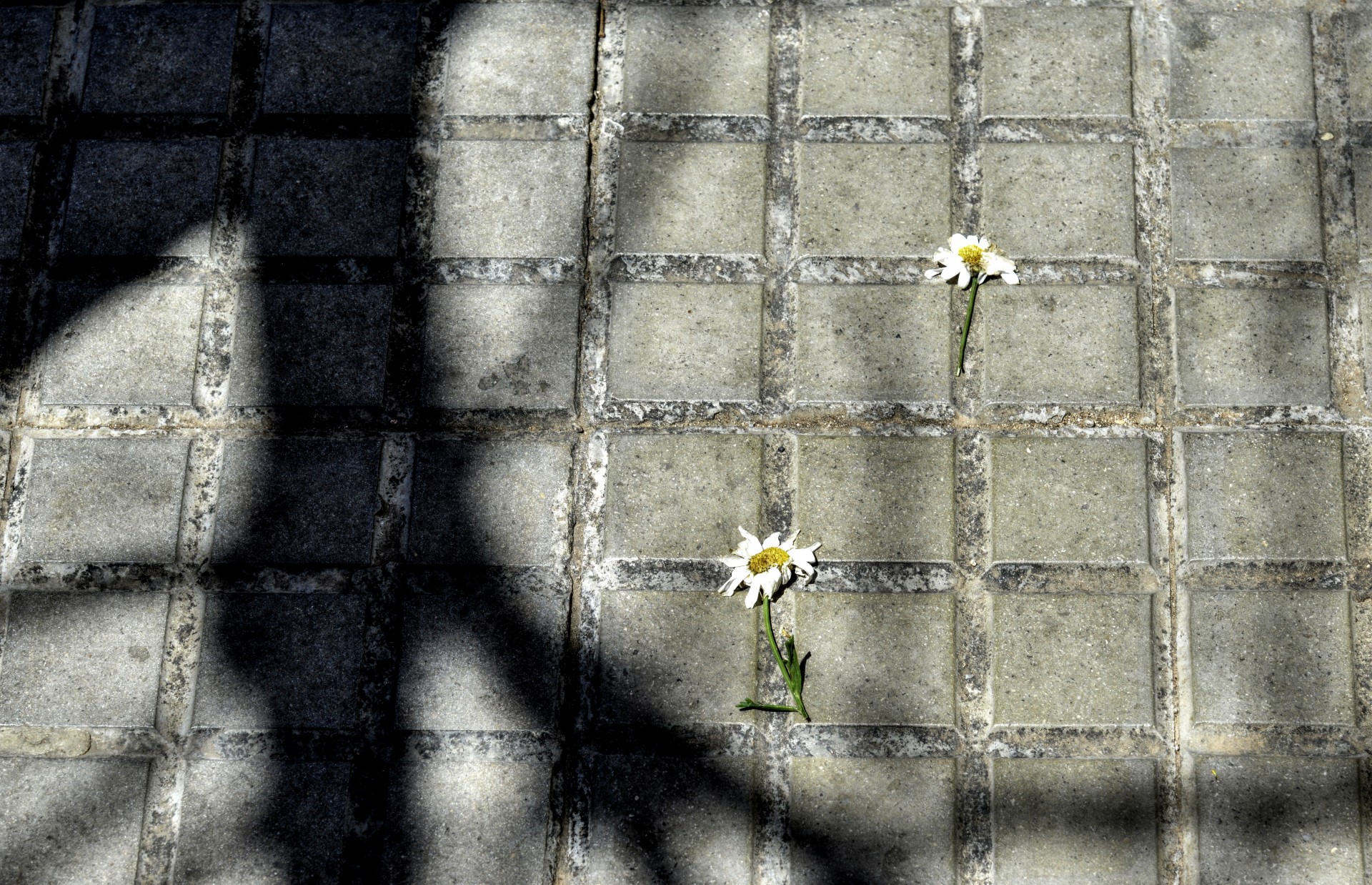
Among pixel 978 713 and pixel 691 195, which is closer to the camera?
pixel 978 713

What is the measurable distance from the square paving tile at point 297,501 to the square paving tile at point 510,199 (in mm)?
561

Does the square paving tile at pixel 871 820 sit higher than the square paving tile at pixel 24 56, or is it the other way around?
the square paving tile at pixel 24 56

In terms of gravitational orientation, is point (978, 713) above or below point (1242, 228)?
below

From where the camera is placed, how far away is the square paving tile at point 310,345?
2.21 meters

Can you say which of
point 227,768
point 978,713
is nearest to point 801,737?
point 978,713

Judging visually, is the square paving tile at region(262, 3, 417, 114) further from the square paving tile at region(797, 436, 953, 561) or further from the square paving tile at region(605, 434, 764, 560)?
the square paving tile at region(797, 436, 953, 561)

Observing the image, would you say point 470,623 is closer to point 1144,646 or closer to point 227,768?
point 227,768

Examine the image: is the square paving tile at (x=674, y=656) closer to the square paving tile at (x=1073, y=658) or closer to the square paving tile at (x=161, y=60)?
the square paving tile at (x=1073, y=658)

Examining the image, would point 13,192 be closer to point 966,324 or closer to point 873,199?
point 873,199

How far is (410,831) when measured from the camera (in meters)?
2.08

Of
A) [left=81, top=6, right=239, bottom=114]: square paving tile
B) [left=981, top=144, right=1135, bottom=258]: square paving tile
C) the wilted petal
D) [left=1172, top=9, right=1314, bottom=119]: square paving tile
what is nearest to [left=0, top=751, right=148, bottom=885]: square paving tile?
the wilted petal

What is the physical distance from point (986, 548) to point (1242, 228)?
3.34 feet

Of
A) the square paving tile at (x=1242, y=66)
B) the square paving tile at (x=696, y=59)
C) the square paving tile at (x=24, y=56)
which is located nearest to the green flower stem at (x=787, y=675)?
the square paving tile at (x=696, y=59)

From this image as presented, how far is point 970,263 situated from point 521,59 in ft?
4.08
